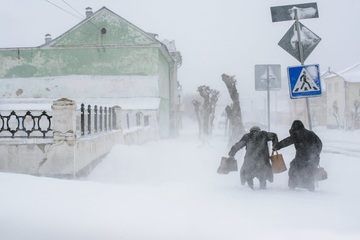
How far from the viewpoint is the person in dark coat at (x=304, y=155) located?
8391mm

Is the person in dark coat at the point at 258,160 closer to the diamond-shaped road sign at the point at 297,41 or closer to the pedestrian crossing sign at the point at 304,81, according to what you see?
the pedestrian crossing sign at the point at 304,81

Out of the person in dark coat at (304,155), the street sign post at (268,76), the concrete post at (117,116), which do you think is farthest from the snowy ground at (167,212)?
the concrete post at (117,116)

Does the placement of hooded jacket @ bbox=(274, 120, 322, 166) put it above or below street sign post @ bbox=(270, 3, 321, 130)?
below

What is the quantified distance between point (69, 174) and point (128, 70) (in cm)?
2063

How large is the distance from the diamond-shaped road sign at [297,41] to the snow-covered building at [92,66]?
69.0ft

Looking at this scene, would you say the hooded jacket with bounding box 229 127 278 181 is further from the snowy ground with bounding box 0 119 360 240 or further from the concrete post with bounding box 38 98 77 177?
the concrete post with bounding box 38 98 77 177

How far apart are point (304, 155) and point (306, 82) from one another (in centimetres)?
159

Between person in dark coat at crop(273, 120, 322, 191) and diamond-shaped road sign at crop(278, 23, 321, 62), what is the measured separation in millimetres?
1444

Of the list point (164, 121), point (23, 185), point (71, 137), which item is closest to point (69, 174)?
point (71, 137)

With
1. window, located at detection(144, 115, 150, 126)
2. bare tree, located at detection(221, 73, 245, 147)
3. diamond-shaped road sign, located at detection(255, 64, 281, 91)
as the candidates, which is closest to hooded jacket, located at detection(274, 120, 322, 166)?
diamond-shaped road sign, located at detection(255, 64, 281, 91)

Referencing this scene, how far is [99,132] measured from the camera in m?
13.2

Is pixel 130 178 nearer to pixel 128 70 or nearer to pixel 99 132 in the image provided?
pixel 99 132

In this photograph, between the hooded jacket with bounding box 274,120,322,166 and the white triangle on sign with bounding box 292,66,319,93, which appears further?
the hooded jacket with bounding box 274,120,322,166

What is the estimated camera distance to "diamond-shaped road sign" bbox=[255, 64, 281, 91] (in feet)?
52.3
